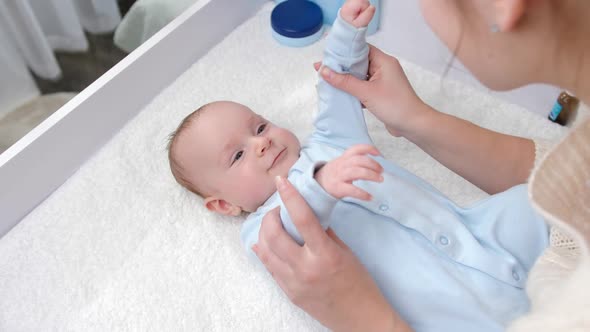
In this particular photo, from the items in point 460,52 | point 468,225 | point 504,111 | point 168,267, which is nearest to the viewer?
point 460,52

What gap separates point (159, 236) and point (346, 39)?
1.74ft

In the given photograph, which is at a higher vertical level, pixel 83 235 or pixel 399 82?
pixel 399 82

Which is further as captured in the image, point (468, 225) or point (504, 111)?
point (504, 111)

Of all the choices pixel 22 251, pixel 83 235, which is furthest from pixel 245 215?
pixel 22 251

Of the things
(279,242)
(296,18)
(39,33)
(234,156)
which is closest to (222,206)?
(234,156)

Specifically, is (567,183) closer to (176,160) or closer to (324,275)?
(324,275)

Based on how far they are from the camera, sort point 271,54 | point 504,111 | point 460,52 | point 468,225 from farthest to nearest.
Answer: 1. point 271,54
2. point 504,111
3. point 468,225
4. point 460,52

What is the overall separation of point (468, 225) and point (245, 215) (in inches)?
17.3

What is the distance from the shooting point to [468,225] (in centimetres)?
87

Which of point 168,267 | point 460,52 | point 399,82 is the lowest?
point 168,267

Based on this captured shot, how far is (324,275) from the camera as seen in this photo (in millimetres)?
714

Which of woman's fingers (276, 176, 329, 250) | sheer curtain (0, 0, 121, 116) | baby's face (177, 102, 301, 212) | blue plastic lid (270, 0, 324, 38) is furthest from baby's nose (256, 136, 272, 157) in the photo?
sheer curtain (0, 0, 121, 116)

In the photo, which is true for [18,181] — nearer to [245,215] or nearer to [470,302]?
[245,215]

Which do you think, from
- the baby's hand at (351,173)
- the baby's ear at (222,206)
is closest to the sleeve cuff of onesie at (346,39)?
the baby's hand at (351,173)
